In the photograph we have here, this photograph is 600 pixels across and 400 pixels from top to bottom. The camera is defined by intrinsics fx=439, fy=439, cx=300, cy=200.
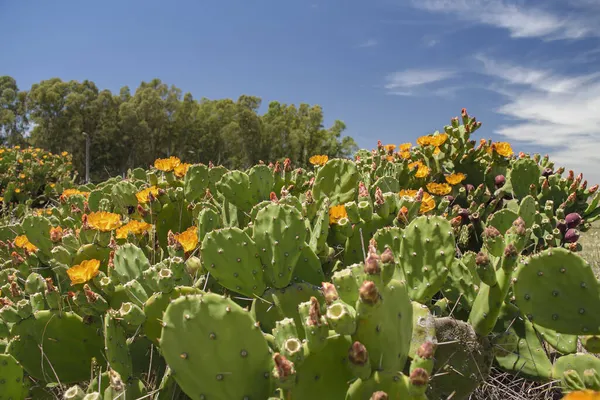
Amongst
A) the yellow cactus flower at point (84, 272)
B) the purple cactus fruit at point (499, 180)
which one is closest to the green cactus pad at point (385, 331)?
the yellow cactus flower at point (84, 272)

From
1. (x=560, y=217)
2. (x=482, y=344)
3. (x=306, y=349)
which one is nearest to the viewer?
(x=306, y=349)

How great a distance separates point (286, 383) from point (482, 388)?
122cm

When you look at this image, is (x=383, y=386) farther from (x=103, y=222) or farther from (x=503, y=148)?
(x=503, y=148)

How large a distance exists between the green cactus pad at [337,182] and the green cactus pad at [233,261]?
1010 millimetres

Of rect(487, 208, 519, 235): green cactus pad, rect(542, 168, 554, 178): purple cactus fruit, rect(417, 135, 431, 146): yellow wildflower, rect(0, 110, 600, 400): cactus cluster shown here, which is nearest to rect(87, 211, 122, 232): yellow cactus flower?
rect(0, 110, 600, 400): cactus cluster

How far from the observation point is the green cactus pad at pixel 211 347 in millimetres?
1256

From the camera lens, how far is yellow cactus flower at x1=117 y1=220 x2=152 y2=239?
237 cm

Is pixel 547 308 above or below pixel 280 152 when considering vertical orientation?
below

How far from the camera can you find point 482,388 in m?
1.92

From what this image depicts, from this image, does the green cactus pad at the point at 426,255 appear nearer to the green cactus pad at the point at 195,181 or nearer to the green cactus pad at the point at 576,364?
the green cactus pad at the point at 576,364

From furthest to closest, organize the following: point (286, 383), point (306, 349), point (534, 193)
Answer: point (534, 193) < point (306, 349) < point (286, 383)

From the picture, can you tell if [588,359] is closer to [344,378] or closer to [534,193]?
[344,378]

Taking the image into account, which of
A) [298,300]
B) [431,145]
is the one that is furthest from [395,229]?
[431,145]

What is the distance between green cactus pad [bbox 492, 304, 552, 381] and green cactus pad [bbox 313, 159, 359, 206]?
1.16 metres
